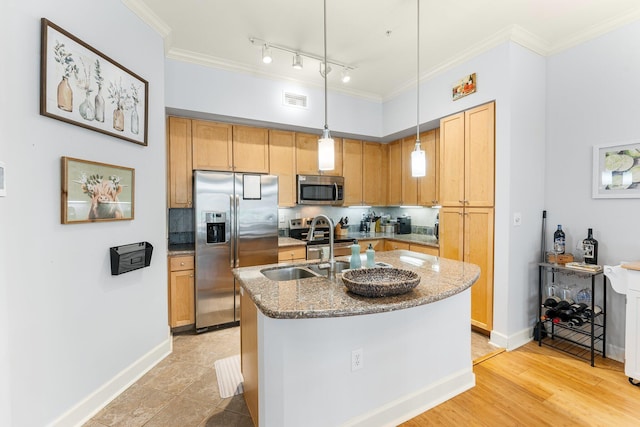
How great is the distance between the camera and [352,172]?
443 centimetres

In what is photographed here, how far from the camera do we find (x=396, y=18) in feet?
8.25

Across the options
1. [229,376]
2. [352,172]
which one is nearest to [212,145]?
[352,172]

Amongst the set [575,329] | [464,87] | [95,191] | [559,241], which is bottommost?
[575,329]

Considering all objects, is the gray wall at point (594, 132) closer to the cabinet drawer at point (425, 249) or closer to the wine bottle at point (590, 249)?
the wine bottle at point (590, 249)

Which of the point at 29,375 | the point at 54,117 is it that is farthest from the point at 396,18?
the point at 29,375

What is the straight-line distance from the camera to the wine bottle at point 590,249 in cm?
263

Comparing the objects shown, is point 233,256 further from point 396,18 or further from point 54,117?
point 396,18

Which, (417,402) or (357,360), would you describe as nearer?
(357,360)

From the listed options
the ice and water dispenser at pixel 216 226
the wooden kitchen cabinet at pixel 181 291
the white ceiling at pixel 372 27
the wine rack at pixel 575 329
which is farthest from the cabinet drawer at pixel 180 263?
the wine rack at pixel 575 329

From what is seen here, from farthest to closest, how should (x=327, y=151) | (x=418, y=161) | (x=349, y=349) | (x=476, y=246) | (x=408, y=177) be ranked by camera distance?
1. (x=408, y=177)
2. (x=476, y=246)
3. (x=418, y=161)
4. (x=327, y=151)
5. (x=349, y=349)

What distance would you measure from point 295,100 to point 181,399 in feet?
10.8

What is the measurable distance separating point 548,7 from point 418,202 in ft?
7.73

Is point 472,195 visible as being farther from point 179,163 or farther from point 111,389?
point 111,389

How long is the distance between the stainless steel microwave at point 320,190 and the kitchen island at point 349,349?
77.9 inches
